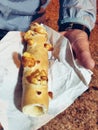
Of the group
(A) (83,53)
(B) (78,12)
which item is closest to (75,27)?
(B) (78,12)

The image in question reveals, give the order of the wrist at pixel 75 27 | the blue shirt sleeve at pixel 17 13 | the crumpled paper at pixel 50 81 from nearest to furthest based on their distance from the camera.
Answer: the crumpled paper at pixel 50 81 → the blue shirt sleeve at pixel 17 13 → the wrist at pixel 75 27

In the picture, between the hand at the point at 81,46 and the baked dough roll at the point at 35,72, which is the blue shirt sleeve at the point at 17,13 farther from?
the hand at the point at 81,46

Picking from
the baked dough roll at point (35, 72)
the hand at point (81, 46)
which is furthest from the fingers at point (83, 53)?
the baked dough roll at point (35, 72)

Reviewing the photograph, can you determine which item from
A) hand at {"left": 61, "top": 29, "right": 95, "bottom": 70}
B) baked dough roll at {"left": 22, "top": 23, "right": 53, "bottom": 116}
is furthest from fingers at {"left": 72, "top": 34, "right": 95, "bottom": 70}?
baked dough roll at {"left": 22, "top": 23, "right": 53, "bottom": 116}

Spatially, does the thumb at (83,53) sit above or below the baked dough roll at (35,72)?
above

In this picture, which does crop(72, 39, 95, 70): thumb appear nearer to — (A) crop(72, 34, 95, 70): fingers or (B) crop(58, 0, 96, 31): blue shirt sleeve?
(A) crop(72, 34, 95, 70): fingers
